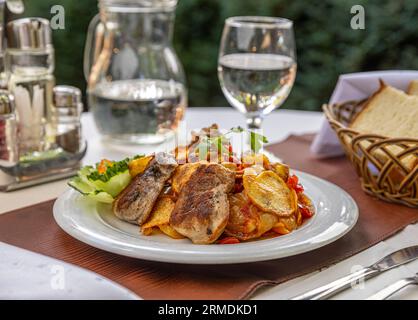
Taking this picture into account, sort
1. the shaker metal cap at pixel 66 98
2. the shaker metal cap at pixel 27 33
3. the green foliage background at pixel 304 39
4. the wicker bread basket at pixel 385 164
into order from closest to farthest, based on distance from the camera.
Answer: the wicker bread basket at pixel 385 164 → the shaker metal cap at pixel 27 33 → the shaker metal cap at pixel 66 98 → the green foliage background at pixel 304 39

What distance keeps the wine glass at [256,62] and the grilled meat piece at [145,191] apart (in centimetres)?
45

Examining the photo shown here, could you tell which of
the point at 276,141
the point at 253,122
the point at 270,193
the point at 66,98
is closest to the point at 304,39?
the point at 276,141

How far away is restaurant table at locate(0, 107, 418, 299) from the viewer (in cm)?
97

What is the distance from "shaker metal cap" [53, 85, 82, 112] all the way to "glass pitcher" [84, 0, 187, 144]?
175 mm

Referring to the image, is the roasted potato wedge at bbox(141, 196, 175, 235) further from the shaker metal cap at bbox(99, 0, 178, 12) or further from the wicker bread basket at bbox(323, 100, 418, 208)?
the shaker metal cap at bbox(99, 0, 178, 12)

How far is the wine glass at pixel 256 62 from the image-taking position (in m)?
1.53

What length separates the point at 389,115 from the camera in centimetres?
154

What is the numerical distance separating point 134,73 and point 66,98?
0.28m

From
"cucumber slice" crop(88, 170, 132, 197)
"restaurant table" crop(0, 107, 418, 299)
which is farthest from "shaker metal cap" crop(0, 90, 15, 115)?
"cucumber slice" crop(88, 170, 132, 197)

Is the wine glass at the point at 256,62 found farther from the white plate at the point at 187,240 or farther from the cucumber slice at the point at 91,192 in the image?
the cucumber slice at the point at 91,192

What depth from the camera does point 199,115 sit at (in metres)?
2.06

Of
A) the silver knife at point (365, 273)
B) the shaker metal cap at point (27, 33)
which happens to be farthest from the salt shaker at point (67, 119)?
the silver knife at point (365, 273)

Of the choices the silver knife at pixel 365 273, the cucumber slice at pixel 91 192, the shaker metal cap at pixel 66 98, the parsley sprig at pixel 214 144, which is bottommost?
the silver knife at pixel 365 273

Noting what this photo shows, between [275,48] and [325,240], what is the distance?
628 mm
